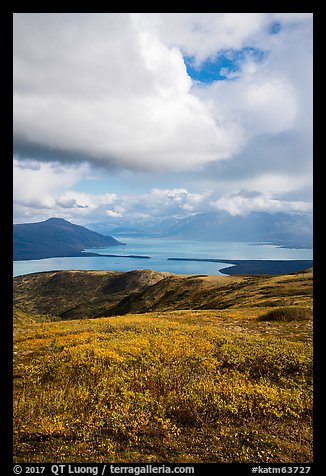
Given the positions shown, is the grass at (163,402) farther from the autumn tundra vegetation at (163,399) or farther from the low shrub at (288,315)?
the low shrub at (288,315)

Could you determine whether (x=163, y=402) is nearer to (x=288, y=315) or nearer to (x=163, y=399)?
(x=163, y=399)

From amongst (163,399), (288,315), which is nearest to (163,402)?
(163,399)

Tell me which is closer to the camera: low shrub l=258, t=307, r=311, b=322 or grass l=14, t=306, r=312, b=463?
grass l=14, t=306, r=312, b=463

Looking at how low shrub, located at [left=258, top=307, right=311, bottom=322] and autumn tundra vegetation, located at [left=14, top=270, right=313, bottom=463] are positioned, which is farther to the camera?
low shrub, located at [left=258, top=307, right=311, bottom=322]

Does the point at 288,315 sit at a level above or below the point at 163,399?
below

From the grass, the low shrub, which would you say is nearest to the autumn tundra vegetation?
the grass

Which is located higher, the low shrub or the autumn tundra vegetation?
the autumn tundra vegetation

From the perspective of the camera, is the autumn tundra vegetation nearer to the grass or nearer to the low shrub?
the grass
